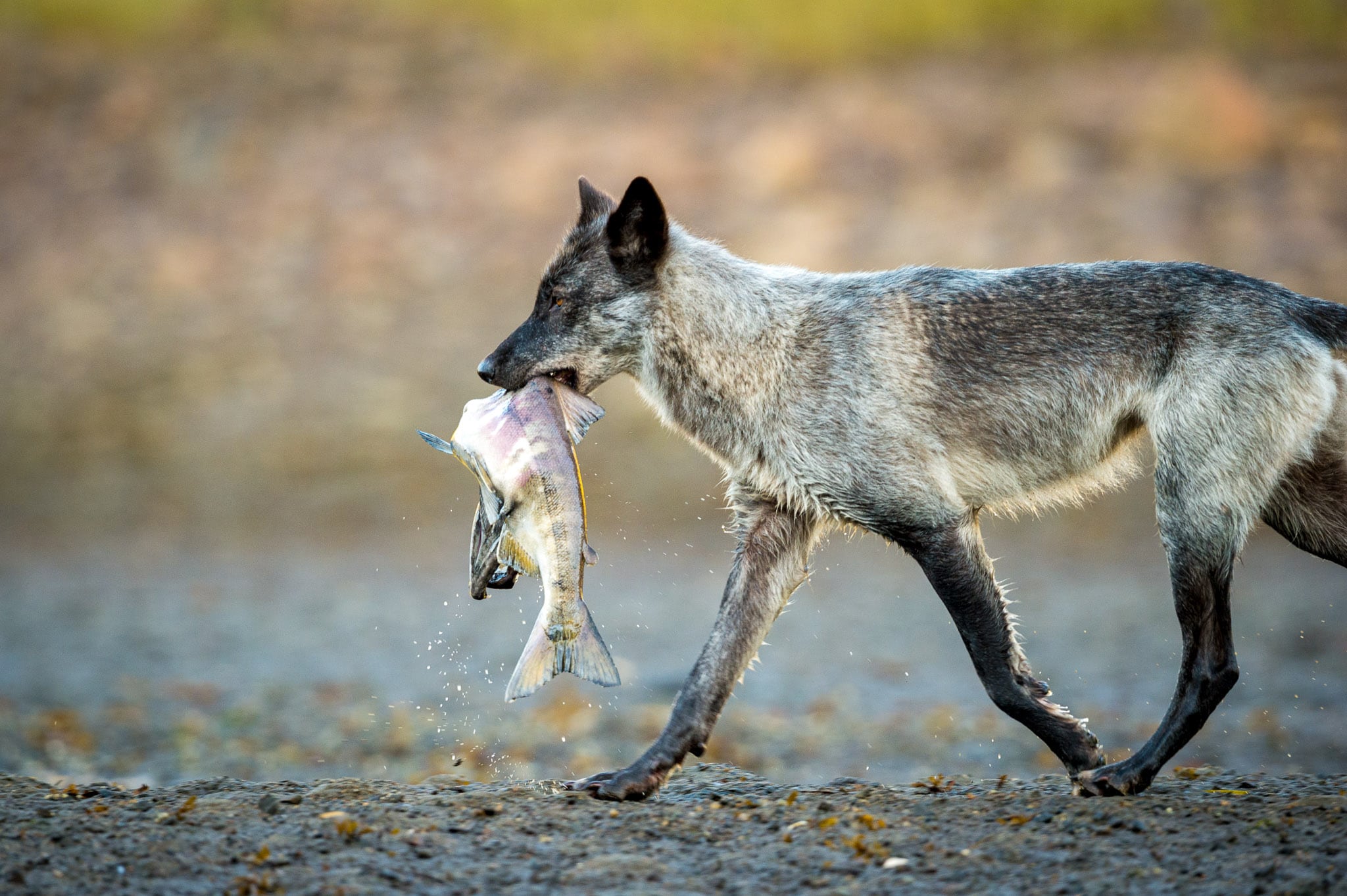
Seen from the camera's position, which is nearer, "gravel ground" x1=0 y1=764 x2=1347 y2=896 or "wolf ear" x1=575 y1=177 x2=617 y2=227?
"gravel ground" x1=0 y1=764 x2=1347 y2=896

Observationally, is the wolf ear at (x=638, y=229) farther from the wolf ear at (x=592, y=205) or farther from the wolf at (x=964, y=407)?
the wolf ear at (x=592, y=205)

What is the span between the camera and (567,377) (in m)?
6.70

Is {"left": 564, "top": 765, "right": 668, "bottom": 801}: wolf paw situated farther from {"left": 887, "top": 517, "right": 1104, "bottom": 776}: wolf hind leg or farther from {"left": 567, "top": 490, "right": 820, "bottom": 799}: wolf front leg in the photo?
{"left": 887, "top": 517, "right": 1104, "bottom": 776}: wolf hind leg

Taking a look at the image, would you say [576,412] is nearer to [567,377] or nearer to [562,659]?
[567,377]

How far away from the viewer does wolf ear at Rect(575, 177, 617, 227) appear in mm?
7055

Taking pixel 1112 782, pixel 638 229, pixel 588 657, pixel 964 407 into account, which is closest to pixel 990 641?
pixel 1112 782

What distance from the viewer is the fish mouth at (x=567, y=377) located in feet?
21.8

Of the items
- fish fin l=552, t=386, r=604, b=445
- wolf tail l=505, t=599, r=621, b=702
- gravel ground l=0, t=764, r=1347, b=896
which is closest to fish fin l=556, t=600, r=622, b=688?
wolf tail l=505, t=599, r=621, b=702

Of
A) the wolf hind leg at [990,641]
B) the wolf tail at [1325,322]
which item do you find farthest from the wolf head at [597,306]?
the wolf tail at [1325,322]

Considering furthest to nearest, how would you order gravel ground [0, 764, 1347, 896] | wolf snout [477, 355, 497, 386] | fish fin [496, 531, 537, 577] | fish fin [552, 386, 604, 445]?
wolf snout [477, 355, 497, 386] < fish fin [552, 386, 604, 445] < fish fin [496, 531, 537, 577] < gravel ground [0, 764, 1347, 896]

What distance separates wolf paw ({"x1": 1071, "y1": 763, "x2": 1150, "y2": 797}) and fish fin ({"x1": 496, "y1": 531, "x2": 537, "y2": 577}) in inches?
109

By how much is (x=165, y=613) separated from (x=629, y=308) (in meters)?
13.1

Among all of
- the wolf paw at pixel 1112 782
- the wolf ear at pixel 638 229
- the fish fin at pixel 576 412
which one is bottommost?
the wolf paw at pixel 1112 782

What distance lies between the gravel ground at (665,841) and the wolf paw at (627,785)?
0.09m
